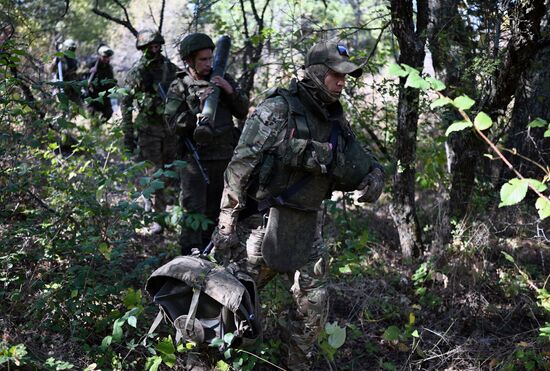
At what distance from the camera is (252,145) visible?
409 cm

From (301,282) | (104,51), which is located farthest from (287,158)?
(104,51)

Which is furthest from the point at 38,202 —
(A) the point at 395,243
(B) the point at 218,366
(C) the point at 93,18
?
(C) the point at 93,18

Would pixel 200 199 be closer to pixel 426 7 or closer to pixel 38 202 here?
pixel 38 202

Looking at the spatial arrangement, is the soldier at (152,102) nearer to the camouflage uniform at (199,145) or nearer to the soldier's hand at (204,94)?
the camouflage uniform at (199,145)

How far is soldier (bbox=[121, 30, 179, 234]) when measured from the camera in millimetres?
6832

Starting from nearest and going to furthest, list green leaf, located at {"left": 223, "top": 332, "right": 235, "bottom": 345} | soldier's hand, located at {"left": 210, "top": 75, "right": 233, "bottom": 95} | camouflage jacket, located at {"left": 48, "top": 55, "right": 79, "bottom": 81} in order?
green leaf, located at {"left": 223, "top": 332, "right": 235, "bottom": 345}, soldier's hand, located at {"left": 210, "top": 75, "right": 233, "bottom": 95}, camouflage jacket, located at {"left": 48, "top": 55, "right": 79, "bottom": 81}

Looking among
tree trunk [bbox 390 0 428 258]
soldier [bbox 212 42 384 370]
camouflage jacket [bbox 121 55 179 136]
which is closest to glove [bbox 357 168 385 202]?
soldier [bbox 212 42 384 370]

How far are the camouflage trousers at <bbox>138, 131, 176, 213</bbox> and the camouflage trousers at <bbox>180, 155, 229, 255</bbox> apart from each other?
1254 millimetres

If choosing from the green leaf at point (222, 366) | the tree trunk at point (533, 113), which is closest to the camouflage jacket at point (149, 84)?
the green leaf at point (222, 366)

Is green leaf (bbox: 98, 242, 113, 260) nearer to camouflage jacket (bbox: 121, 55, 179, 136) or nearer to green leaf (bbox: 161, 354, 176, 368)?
green leaf (bbox: 161, 354, 176, 368)

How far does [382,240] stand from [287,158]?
3183mm

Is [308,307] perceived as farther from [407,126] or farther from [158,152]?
[158,152]

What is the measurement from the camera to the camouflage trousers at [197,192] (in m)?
6.05

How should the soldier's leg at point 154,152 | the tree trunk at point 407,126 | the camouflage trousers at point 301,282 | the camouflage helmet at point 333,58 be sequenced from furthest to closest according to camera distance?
the soldier's leg at point 154,152 → the tree trunk at point 407,126 → the camouflage trousers at point 301,282 → the camouflage helmet at point 333,58
